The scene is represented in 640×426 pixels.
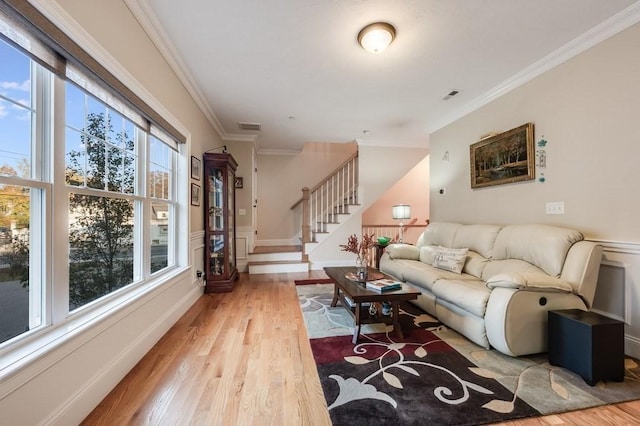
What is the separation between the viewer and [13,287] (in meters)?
1.29

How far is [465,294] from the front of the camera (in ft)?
7.88

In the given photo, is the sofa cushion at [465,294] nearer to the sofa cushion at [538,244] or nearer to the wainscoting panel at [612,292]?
the sofa cushion at [538,244]

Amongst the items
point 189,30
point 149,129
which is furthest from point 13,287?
point 189,30

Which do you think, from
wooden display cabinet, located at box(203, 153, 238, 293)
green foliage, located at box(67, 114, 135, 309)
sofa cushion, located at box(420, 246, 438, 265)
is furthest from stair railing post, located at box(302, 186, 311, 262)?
green foliage, located at box(67, 114, 135, 309)

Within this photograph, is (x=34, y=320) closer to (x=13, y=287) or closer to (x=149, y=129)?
(x=13, y=287)

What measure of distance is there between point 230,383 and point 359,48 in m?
3.01


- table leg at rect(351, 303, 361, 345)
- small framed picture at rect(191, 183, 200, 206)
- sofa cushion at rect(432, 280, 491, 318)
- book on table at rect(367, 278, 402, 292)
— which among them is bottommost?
table leg at rect(351, 303, 361, 345)

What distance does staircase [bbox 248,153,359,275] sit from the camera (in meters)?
5.35

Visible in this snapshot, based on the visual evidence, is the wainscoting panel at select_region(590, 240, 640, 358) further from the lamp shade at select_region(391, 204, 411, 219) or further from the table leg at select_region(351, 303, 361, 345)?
the lamp shade at select_region(391, 204, 411, 219)

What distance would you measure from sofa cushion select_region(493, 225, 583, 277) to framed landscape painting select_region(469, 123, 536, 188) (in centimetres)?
69

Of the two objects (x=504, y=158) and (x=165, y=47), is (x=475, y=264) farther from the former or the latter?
(x=165, y=47)

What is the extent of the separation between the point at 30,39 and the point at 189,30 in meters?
1.38

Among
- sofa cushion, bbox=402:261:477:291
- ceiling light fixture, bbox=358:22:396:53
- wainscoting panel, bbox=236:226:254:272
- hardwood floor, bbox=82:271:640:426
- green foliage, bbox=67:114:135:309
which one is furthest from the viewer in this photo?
wainscoting panel, bbox=236:226:254:272

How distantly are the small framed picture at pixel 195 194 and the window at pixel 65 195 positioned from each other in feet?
3.22
